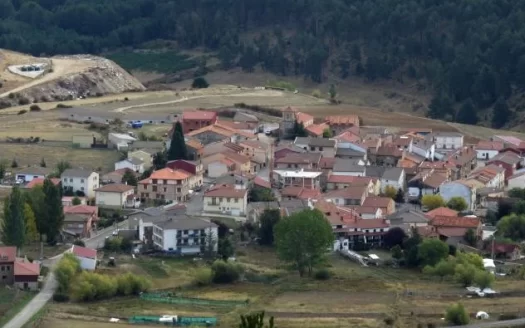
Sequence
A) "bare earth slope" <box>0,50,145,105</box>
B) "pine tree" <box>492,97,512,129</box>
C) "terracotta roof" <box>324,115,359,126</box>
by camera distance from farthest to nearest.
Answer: "pine tree" <box>492,97,512,129</box>
"bare earth slope" <box>0,50,145,105</box>
"terracotta roof" <box>324,115,359,126</box>

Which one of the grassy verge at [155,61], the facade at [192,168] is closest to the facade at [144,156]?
the facade at [192,168]

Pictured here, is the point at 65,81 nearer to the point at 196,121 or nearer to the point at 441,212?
the point at 196,121

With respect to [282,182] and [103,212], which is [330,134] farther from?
[103,212]

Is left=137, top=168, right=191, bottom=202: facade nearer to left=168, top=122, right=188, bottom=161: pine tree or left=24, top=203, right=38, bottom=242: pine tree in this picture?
left=168, top=122, right=188, bottom=161: pine tree

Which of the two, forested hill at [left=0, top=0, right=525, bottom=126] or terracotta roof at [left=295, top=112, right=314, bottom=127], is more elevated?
forested hill at [left=0, top=0, right=525, bottom=126]

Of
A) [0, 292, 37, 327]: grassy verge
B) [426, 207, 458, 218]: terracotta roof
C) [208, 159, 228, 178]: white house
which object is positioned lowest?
[0, 292, 37, 327]: grassy verge

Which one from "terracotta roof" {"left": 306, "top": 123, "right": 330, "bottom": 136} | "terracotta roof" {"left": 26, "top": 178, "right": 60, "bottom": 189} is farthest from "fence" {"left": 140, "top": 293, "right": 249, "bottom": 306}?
"terracotta roof" {"left": 306, "top": 123, "right": 330, "bottom": 136}

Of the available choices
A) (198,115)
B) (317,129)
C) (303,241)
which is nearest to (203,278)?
(303,241)
